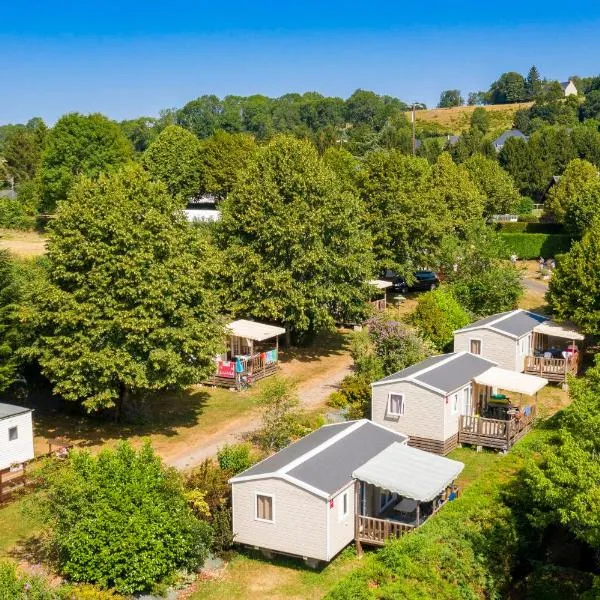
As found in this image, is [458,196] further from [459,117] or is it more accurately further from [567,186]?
[459,117]

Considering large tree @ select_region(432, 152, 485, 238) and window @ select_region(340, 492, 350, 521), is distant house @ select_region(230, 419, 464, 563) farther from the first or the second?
large tree @ select_region(432, 152, 485, 238)

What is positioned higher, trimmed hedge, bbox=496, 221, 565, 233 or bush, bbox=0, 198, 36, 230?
bush, bbox=0, 198, 36, 230

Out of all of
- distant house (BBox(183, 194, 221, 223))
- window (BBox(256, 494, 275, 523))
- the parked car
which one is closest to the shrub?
window (BBox(256, 494, 275, 523))

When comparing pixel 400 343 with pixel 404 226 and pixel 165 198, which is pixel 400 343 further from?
pixel 404 226

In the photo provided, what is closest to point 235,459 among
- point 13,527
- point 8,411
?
point 13,527

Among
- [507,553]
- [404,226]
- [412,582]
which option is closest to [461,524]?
[507,553]

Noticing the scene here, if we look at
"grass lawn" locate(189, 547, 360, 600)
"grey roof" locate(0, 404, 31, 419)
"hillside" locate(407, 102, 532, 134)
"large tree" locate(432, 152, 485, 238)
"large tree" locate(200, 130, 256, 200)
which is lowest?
"grass lawn" locate(189, 547, 360, 600)

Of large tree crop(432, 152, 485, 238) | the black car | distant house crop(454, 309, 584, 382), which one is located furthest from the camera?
large tree crop(432, 152, 485, 238)
